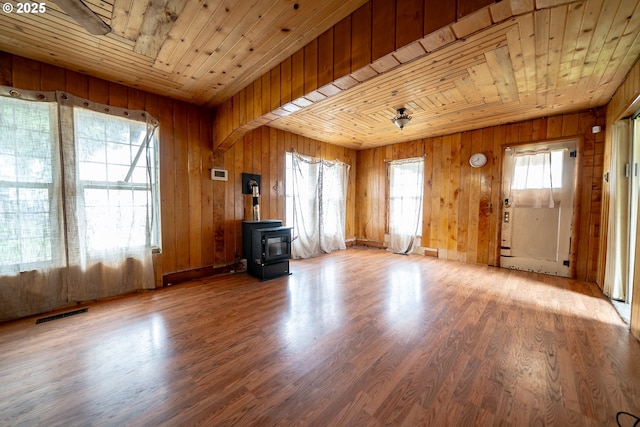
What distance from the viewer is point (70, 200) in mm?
2588

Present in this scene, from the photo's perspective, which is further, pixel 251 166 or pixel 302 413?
pixel 251 166

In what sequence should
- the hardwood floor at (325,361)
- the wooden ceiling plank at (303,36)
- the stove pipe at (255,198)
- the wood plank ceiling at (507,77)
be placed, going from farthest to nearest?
the stove pipe at (255,198), the wood plank ceiling at (507,77), the wooden ceiling plank at (303,36), the hardwood floor at (325,361)

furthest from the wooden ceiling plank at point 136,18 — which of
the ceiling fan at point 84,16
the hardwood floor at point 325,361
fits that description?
the hardwood floor at point 325,361

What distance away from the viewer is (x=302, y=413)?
1301mm

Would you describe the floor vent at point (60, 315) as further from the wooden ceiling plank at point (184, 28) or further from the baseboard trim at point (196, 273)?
the wooden ceiling plank at point (184, 28)

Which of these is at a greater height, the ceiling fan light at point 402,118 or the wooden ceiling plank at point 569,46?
the wooden ceiling plank at point 569,46

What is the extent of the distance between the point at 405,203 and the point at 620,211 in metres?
3.12

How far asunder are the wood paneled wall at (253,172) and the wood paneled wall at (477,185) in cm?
244

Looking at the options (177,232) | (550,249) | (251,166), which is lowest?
(550,249)

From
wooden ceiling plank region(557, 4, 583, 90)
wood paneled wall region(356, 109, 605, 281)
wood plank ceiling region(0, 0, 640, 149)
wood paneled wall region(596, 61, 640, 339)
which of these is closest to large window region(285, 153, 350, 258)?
wood paneled wall region(356, 109, 605, 281)

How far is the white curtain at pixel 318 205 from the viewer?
16.0ft

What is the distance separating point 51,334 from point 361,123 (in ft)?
15.2

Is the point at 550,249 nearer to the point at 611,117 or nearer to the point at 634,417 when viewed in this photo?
the point at 611,117

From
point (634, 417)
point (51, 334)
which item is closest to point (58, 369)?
point (51, 334)
